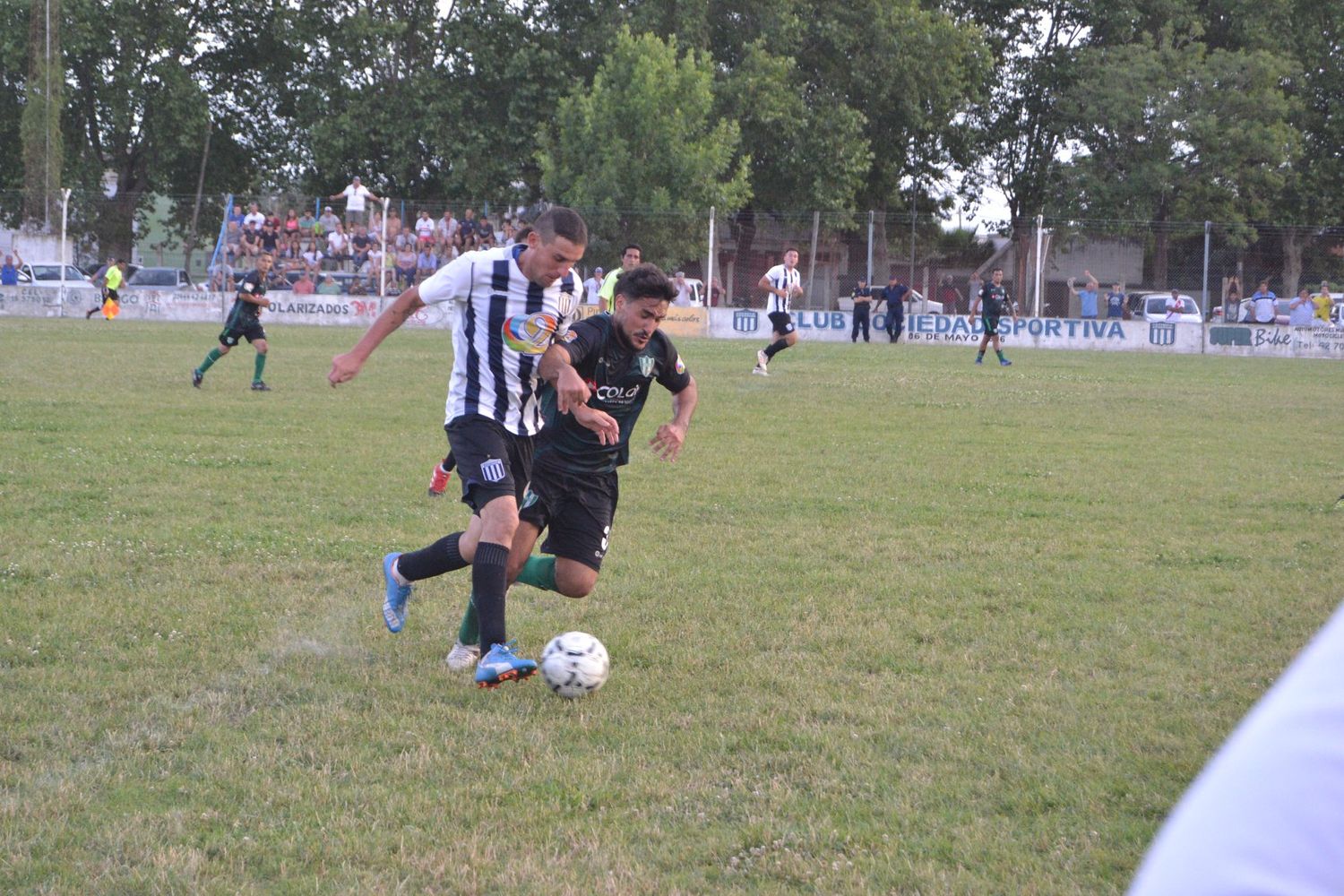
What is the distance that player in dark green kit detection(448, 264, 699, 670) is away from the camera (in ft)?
17.4

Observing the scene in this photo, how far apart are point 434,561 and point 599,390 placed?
0.94 meters

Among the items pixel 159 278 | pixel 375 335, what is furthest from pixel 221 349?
pixel 159 278

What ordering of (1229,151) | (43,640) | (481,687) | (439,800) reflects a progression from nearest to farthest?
(439,800)
(481,687)
(43,640)
(1229,151)

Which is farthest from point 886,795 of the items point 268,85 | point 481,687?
point 268,85

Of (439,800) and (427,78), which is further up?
(427,78)

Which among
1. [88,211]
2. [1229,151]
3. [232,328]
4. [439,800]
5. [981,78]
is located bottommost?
[439,800]

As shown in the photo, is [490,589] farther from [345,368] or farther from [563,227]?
[563,227]

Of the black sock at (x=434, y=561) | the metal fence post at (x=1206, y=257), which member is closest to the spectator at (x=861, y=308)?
the metal fence post at (x=1206, y=257)

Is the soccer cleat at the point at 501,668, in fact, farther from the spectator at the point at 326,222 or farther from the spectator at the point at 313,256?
the spectator at the point at 313,256

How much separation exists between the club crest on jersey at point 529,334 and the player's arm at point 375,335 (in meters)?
0.36

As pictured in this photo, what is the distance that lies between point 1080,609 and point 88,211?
39.6 m

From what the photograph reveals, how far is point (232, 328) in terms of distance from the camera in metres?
15.5

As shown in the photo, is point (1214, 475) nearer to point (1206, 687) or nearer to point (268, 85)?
point (1206, 687)

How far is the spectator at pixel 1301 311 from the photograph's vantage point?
29.7 meters
